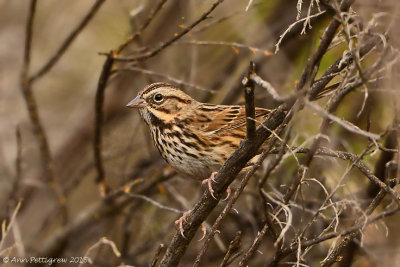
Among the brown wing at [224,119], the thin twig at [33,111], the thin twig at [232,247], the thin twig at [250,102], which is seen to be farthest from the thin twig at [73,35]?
the thin twig at [232,247]

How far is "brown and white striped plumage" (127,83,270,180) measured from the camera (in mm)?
4023

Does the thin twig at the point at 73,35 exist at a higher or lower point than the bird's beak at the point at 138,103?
higher

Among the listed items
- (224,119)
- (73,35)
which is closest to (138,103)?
(224,119)

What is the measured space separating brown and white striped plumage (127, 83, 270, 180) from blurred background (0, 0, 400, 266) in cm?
16

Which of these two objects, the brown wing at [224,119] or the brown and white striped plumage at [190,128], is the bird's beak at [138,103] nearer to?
the brown and white striped plumage at [190,128]

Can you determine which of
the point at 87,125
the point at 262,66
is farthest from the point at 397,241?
the point at 87,125

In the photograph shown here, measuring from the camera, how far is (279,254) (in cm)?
294

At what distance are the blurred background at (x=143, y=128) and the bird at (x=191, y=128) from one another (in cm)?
16

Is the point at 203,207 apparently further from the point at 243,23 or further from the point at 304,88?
the point at 243,23

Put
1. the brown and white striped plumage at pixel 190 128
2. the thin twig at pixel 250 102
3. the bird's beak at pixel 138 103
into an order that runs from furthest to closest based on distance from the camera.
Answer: the bird's beak at pixel 138 103, the brown and white striped plumage at pixel 190 128, the thin twig at pixel 250 102

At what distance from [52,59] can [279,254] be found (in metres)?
2.71

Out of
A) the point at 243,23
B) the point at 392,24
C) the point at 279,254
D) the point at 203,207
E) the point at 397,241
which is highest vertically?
the point at 243,23

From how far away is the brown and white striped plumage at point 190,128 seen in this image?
4.02m

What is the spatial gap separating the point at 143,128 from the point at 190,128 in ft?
3.81
